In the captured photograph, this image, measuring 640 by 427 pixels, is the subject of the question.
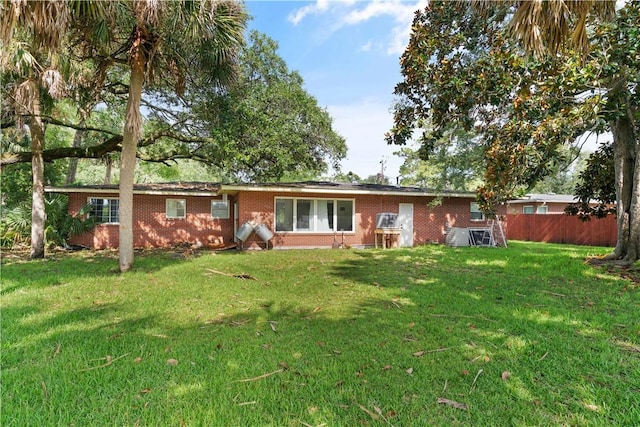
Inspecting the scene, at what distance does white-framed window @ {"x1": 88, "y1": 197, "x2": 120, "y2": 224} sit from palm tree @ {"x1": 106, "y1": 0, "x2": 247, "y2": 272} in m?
7.66

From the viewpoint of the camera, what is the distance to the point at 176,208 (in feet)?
49.6

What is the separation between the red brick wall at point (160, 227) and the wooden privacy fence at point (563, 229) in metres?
17.3

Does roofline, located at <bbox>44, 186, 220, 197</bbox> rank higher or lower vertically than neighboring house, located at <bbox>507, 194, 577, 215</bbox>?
higher

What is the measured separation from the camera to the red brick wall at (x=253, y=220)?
1360 centimetres

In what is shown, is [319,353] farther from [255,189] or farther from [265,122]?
[255,189]

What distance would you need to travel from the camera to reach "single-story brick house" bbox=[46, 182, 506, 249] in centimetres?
1352

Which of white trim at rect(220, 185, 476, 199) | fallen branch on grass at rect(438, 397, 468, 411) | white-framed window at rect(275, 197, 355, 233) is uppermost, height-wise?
white trim at rect(220, 185, 476, 199)

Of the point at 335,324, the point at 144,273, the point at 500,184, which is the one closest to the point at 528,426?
the point at 335,324

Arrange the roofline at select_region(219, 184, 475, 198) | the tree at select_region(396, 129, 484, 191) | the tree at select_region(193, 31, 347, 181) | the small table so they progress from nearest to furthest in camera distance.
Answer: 1. the tree at select_region(193, 31, 347, 181)
2. the roofline at select_region(219, 184, 475, 198)
3. the small table
4. the tree at select_region(396, 129, 484, 191)

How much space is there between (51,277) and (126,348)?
5.29 m

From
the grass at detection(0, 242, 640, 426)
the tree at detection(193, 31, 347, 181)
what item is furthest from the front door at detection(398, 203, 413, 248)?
the grass at detection(0, 242, 640, 426)

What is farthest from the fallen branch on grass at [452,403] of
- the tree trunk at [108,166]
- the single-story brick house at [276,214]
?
the tree trunk at [108,166]

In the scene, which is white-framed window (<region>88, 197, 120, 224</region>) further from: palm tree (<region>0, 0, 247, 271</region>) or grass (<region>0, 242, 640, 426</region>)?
grass (<region>0, 242, 640, 426</region>)

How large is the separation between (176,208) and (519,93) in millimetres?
14054
